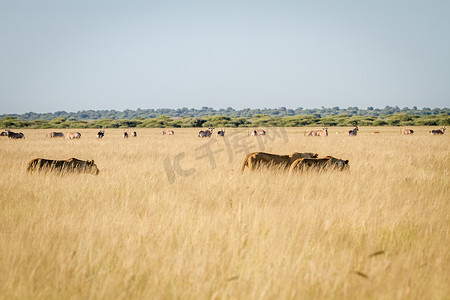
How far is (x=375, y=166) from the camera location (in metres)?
10.5

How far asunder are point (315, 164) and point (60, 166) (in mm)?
6834

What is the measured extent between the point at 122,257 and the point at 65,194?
3.42 m

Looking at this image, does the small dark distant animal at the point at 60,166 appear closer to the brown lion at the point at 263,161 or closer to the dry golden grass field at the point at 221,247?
the dry golden grass field at the point at 221,247

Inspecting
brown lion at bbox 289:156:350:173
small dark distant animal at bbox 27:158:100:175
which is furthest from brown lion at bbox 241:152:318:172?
small dark distant animal at bbox 27:158:100:175

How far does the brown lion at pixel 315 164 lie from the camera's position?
848 cm

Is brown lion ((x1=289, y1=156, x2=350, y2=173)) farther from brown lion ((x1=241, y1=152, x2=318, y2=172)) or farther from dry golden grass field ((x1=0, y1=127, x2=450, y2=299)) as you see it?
dry golden grass field ((x1=0, y1=127, x2=450, y2=299))

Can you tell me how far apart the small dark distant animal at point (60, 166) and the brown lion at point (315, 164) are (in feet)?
18.3

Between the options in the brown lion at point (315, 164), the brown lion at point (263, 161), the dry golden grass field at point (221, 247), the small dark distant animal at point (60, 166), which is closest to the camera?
the dry golden grass field at point (221, 247)

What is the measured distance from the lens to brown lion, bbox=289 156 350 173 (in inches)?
334

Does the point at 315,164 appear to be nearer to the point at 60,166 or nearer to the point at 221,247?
the point at 221,247

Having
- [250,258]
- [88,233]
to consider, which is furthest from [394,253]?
[88,233]

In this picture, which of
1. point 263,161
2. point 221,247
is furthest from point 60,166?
point 221,247

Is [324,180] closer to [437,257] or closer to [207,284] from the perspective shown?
[437,257]

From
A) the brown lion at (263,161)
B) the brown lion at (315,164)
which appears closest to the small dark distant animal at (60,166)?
the brown lion at (263,161)
